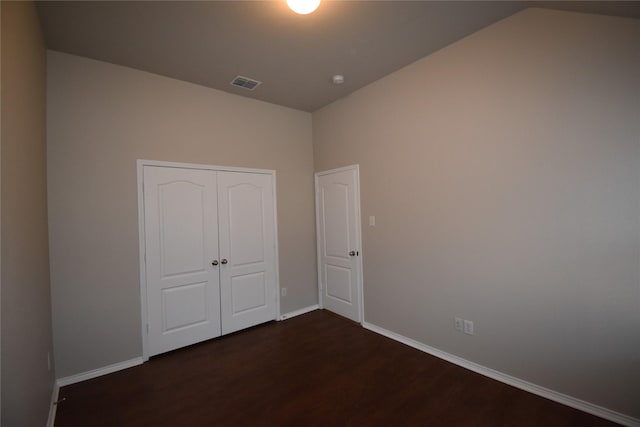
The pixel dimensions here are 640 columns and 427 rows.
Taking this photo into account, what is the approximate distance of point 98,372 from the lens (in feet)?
8.36

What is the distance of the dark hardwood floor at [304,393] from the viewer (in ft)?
6.36

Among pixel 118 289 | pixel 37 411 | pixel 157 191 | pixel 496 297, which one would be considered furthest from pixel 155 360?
pixel 496 297

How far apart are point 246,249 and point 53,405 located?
2082mm

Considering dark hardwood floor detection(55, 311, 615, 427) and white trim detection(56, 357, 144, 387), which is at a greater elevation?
white trim detection(56, 357, 144, 387)

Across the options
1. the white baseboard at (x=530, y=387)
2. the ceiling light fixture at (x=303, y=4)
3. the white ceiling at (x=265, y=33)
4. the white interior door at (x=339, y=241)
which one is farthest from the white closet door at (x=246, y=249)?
the ceiling light fixture at (x=303, y=4)

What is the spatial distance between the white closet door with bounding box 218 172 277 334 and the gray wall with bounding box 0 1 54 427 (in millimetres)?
1556

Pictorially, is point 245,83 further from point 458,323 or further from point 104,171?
point 458,323

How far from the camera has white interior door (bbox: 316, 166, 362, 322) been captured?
3570 millimetres

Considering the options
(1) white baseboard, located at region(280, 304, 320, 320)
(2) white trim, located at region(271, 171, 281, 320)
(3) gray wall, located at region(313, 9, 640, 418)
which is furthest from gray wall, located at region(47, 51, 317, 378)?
(3) gray wall, located at region(313, 9, 640, 418)

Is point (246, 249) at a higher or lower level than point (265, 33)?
lower

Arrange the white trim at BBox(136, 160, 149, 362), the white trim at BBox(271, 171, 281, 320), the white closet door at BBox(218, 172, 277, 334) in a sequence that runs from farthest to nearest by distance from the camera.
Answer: the white trim at BBox(271, 171, 281, 320) < the white closet door at BBox(218, 172, 277, 334) < the white trim at BBox(136, 160, 149, 362)

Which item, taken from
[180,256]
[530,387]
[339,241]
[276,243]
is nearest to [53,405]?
[180,256]

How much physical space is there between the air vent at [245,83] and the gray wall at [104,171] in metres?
0.32

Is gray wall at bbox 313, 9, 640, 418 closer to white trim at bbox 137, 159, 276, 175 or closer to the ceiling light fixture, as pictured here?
the ceiling light fixture
